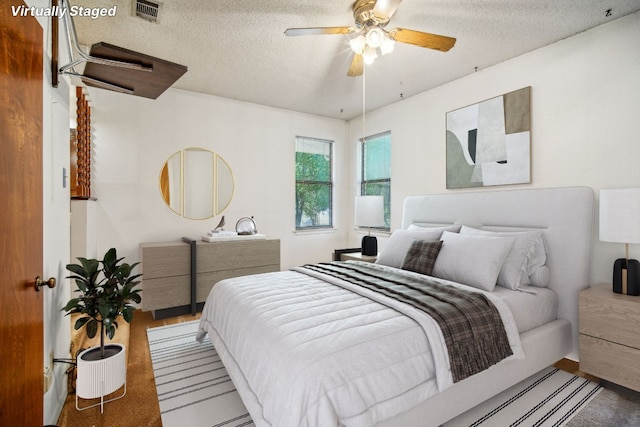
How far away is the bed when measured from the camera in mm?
1359

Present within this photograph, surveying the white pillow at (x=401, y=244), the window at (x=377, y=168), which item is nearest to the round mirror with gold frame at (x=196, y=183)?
the window at (x=377, y=168)

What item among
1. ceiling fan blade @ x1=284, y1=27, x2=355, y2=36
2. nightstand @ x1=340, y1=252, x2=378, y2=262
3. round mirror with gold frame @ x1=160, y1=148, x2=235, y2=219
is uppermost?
ceiling fan blade @ x1=284, y1=27, x2=355, y2=36

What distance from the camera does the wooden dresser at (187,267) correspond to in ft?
11.1

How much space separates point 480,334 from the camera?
5.92 ft

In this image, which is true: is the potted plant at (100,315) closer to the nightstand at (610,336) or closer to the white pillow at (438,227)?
the white pillow at (438,227)

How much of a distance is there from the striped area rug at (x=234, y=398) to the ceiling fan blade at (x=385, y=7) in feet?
8.12

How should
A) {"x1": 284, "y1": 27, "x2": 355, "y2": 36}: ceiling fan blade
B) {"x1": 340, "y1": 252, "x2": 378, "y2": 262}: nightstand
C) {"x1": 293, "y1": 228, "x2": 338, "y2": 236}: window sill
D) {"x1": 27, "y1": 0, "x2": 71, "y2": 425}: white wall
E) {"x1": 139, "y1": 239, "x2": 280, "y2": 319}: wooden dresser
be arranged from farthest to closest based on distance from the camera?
{"x1": 293, "y1": 228, "x2": 338, "y2": 236}: window sill → {"x1": 340, "y1": 252, "x2": 378, "y2": 262}: nightstand → {"x1": 139, "y1": 239, "x2": 280, "y2": 319}: wooden dresser → {"x1": 284, "y1": 27, "x2": 355, "y2": 36}: ceiling fan blade → {"x1": 27, "y1": 0, "x2": 71, "y2": 425}: white wall

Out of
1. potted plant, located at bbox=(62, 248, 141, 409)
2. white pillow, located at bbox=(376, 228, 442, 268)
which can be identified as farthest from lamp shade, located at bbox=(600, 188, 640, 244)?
potted plant, located at bbox=(62, 248, 141, 409)

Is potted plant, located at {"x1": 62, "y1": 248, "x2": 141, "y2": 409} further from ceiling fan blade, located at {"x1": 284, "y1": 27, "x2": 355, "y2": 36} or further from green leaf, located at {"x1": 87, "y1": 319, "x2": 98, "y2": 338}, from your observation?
ceiling fan blade, located at {"x1": 284, "y1": 27, "x2": 355, "y2": 36}

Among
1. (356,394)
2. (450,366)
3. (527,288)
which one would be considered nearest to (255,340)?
(356,394)

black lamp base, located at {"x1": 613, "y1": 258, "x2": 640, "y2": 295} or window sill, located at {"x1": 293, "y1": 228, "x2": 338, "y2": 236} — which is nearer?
black lamp base, located at {"x1": 613, "y1": 258, "x2": 640, "y2": 295}

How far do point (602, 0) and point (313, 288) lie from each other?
2.84 m

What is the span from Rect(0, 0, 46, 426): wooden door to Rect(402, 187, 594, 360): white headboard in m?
3.29

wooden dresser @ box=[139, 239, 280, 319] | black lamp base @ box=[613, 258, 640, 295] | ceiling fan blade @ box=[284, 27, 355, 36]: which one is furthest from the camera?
wooden dresser @ box=[139, 239, 280, 319]
